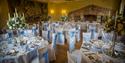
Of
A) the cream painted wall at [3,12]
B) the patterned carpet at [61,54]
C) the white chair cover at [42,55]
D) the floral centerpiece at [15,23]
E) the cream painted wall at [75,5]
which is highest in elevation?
the cream painted wall at [75,5]

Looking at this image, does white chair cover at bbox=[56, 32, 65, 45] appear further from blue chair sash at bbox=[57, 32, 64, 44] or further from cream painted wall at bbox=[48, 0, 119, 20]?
cream painted wall at bbox=[48, 0, 119, 20]

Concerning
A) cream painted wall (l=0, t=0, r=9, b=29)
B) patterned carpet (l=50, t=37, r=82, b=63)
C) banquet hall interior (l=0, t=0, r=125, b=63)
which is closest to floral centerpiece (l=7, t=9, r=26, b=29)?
banquet hall interior (l=0, t=0, r=125, b=63)

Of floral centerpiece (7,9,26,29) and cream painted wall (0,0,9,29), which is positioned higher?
cream painted wall (0,0,9,29)

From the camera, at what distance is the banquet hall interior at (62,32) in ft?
7.99

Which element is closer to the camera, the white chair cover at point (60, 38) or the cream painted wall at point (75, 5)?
the white chair cover at point (60, 38)

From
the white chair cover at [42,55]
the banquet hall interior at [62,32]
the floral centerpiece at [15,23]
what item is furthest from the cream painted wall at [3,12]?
the white chair cover at [42,55]

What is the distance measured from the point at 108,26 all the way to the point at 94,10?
295 inches

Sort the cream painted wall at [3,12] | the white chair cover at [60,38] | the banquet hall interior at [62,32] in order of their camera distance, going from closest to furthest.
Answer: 1. the banquet hall interior at [62,32]
2. the white chair cover at [60,38]
3. the cream painted wall at [3,12]

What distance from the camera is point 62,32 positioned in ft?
19.4

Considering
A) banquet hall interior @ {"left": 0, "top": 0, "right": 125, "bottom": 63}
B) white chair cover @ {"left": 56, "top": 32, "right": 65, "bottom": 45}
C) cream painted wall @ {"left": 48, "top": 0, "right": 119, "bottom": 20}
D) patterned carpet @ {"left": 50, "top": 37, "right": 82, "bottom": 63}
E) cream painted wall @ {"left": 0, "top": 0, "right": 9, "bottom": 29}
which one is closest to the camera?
banquet hall interior @ {"left": 0, "top": 0, "right": 125, "bottom": 63}

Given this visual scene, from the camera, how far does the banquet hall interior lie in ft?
7.99

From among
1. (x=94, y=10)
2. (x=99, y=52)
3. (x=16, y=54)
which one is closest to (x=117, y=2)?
(x=94, y=10)

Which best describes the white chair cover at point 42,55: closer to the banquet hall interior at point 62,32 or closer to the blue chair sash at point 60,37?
the banquet hall interior at point 62,32

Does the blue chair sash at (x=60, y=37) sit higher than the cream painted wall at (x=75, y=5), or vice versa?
the cream painted wall at (x=75, y=5)
